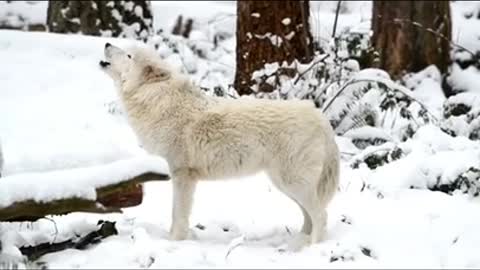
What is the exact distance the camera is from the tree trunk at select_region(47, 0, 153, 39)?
971cm

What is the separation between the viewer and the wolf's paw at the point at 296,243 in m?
4.41

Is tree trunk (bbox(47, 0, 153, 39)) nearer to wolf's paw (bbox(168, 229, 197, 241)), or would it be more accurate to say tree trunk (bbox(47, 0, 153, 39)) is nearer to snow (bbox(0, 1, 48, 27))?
snow (bbox(0, 1, 48, 27))

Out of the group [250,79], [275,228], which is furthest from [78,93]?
[275,228]

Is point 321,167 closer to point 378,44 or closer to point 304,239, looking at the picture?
point 304,239

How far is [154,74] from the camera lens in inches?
193

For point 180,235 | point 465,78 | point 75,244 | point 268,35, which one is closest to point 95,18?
point 268,35

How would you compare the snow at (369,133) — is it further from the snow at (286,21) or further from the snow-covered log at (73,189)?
the snow-covered log at (73,189)

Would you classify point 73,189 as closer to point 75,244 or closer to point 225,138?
point 75,244

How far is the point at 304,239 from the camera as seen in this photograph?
4574 millimetres

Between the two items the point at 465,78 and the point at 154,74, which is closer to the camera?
the point at 154,74

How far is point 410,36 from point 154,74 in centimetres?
516

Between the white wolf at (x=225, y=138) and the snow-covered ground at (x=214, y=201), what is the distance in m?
0.23

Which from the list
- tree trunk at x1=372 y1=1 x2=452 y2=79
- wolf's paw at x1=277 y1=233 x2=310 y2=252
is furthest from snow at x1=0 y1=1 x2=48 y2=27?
wolf's paw at x1=277 y1=233 x2=310 y2=252

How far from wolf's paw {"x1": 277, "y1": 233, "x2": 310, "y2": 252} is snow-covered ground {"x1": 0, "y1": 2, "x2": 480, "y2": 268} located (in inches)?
2.6
